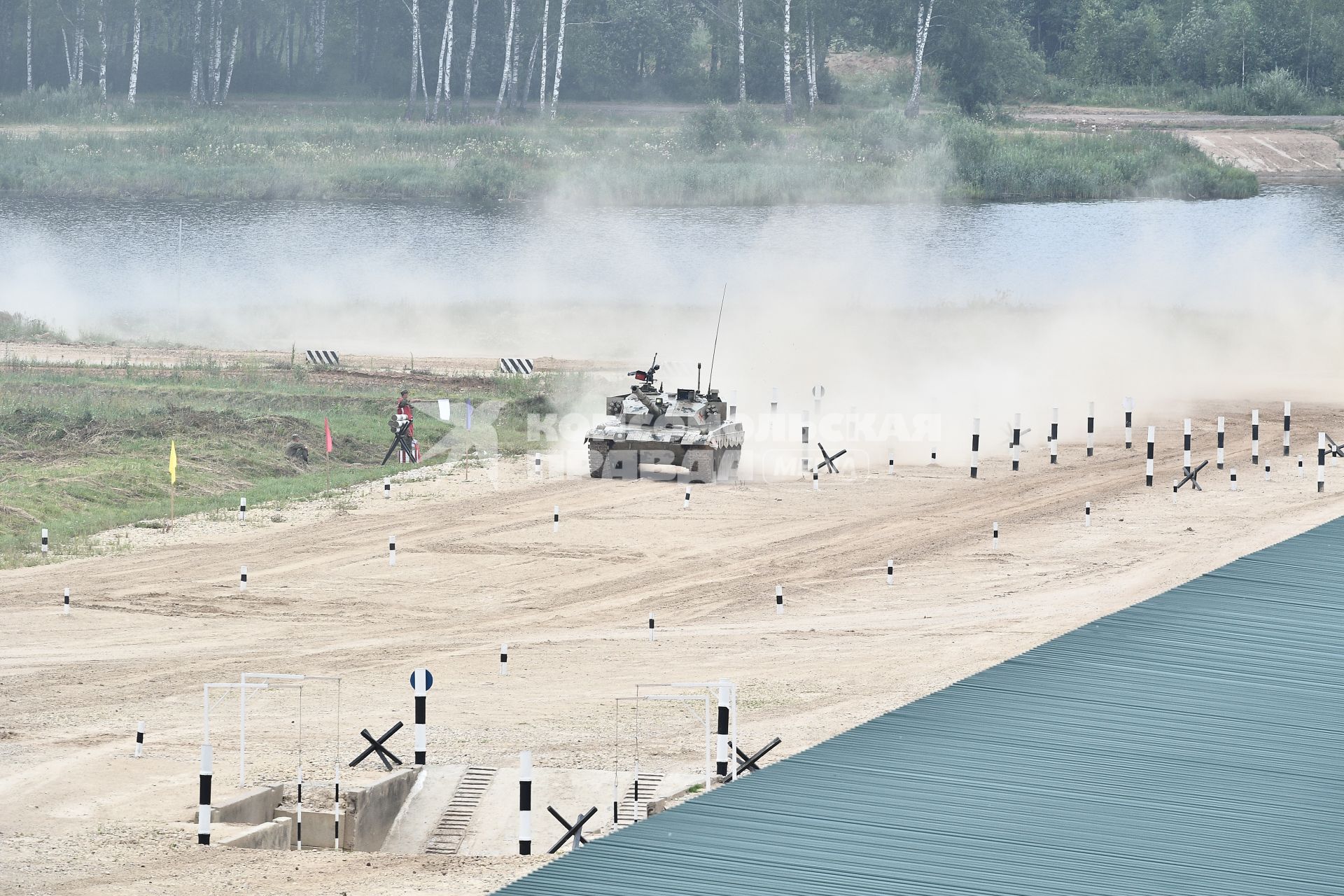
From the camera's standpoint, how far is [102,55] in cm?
8269

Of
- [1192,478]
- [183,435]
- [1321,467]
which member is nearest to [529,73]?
[183,435]

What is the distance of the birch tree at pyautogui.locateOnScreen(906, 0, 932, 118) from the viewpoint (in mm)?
73438

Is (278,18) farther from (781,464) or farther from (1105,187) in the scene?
(781,464)

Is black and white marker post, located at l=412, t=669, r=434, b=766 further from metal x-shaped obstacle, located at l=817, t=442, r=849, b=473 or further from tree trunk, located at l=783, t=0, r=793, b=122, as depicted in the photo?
tree trunk, located at l=783, t=0, r=793, b=122

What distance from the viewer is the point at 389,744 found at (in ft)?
56.4

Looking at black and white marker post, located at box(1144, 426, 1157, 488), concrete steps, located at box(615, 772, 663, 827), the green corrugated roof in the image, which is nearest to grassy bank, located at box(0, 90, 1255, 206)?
black and white marker post, located at box(1144, 426, 1157, 488)

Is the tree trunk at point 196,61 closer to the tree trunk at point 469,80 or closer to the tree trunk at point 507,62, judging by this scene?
the tree trunk at point 469,80

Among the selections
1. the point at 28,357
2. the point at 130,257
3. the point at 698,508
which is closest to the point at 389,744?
the point at 698,508

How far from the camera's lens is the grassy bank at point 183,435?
28.2m

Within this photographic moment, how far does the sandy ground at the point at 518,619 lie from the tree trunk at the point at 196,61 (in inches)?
2153

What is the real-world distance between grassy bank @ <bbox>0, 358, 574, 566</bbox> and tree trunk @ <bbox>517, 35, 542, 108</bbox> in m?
39.6

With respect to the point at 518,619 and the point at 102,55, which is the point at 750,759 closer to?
the point at 518,619

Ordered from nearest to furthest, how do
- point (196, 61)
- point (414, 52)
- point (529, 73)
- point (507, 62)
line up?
1. point (507, 62)
2. point (414, 52)
3. point (529, 73)
4. point (196, 61)

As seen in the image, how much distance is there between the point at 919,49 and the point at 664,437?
46687mm
